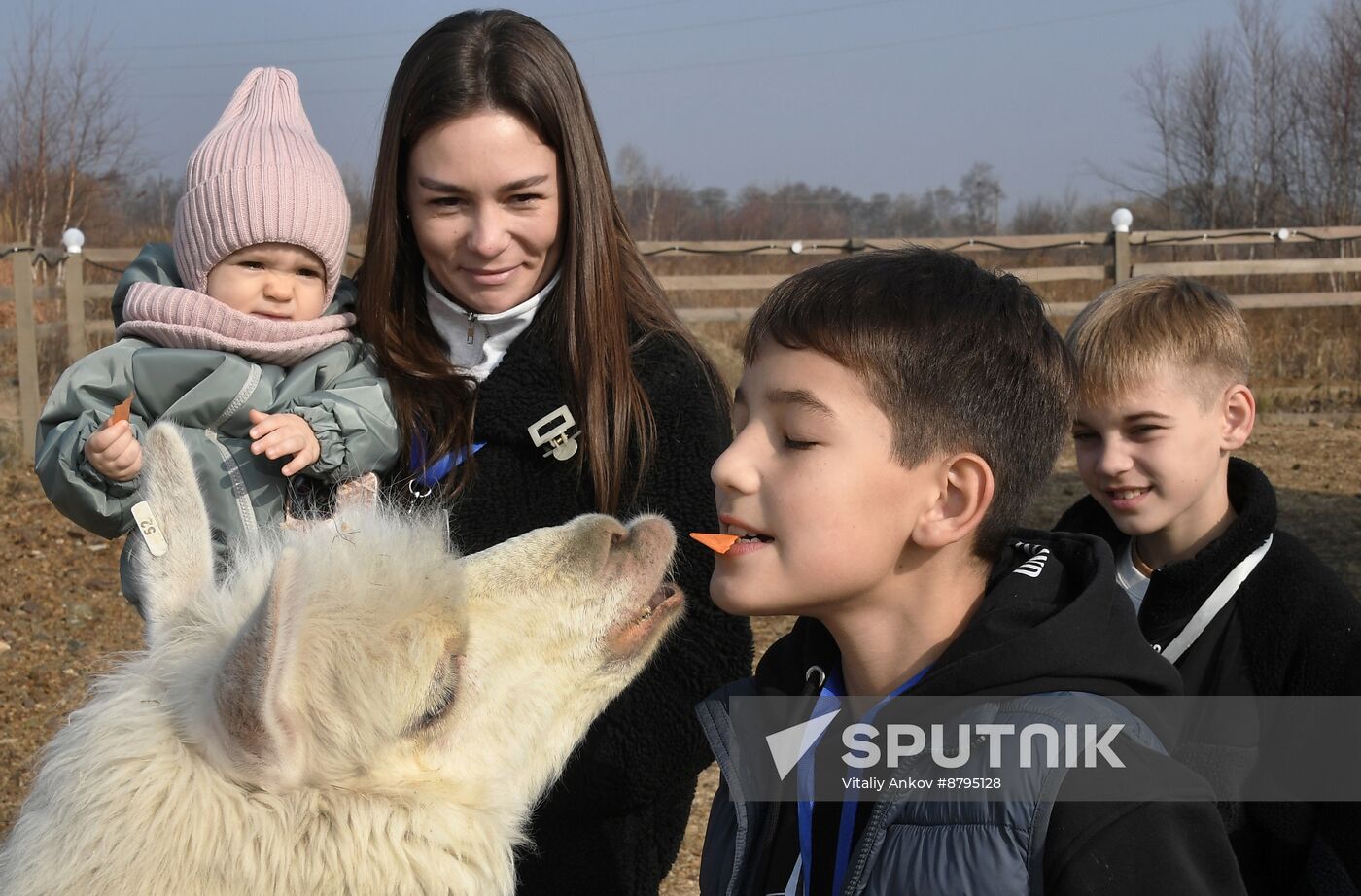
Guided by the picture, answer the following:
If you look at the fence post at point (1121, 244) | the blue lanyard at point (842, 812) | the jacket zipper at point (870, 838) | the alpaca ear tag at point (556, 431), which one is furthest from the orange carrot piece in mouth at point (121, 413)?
the fence post at point (1121, 244)

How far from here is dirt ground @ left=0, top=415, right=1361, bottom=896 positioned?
5.60 meters

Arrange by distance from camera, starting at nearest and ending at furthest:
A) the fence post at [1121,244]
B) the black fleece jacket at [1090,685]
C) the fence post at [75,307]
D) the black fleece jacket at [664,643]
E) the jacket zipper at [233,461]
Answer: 1. the black fleece jacket at [1090,685]
2. the black fleece jacket at [664,643]
3. the jacket zipper at [233,461]
4. the fence post at [75,307]
5. the fence post at [1121,244]

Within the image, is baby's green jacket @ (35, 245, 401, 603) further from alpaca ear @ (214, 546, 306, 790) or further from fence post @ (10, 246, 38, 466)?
fence post @ (10, 246, 38, 466)

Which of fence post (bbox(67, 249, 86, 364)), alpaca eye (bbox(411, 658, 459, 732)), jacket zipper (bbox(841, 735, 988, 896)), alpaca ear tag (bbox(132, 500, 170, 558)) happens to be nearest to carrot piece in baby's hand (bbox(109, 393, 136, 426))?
alpaca ear tag (bbox(132, 500, 170, 558))

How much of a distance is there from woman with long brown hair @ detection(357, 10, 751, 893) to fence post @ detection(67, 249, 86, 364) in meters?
10.3

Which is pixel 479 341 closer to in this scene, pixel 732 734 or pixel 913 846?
pixel 732 734

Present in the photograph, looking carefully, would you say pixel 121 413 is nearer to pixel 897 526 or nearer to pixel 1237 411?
pixel 897 526

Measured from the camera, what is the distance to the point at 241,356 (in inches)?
107

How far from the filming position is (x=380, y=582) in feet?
6.20

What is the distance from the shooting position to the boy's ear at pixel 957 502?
1.76 metres

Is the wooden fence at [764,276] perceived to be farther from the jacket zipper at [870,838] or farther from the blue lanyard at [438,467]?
the jacket zipper at [870,838]

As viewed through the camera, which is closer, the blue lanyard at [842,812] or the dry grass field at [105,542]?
the blue lanyard at [842,812]

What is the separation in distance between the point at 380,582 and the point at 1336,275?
2179 centimetres

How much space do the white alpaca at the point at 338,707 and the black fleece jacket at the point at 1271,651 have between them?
0.93 m
